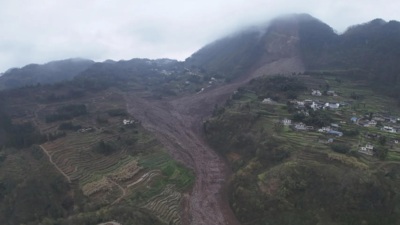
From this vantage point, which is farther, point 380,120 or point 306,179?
point 380,120

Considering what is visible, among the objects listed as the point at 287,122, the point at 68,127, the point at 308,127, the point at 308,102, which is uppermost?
the point at 68,127

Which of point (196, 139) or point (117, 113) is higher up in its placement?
point (117, 113)

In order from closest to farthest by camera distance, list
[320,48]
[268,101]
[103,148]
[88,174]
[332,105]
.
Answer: [88,174]
[103,148]
[332,105]
[268,101]
[320,48]

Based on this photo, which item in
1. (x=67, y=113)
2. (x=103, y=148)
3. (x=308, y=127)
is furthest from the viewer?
(x=67, y=113)

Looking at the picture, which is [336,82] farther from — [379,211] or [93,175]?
[93,175]

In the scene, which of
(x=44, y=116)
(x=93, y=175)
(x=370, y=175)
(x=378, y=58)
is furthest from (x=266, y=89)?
(x=44, y=116)

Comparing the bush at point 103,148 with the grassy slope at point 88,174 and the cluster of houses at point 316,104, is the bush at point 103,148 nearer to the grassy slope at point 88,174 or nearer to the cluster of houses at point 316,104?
the grassy slope at point 88,174

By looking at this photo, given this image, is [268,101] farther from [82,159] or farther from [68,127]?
[68,127]

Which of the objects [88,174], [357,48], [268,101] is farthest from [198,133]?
[357,48]
